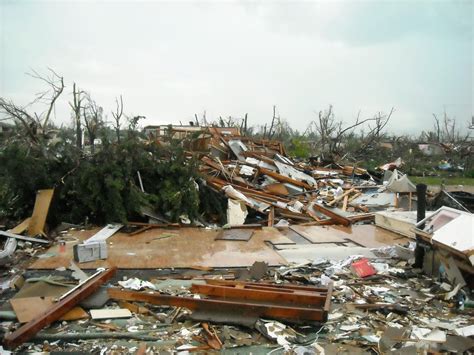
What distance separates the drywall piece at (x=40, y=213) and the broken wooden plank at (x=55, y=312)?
3.18 metres

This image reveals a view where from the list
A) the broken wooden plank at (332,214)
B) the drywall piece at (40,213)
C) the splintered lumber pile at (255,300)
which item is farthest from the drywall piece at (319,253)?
the drywall piece at (40,213)

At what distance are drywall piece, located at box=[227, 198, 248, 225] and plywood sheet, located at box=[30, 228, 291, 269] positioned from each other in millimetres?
858

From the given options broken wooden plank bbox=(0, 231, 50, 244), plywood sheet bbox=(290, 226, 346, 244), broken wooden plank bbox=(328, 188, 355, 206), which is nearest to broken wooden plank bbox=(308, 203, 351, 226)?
plywood sheet bbox=(290, 226, 346, 244)

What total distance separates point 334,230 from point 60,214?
5725 millimetres

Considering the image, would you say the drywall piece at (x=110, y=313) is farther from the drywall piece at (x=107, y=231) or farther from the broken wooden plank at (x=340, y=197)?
the broken wooden plank at (x=340, y=197)

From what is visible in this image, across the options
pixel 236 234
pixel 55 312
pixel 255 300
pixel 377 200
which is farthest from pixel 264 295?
pixel 377 200

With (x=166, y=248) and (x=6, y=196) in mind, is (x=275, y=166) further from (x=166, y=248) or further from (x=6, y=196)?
(x=6, y=196)

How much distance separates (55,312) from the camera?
154 inches

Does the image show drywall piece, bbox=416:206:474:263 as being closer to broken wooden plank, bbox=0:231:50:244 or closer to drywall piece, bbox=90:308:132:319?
drywall piece, bbox=90:308:132:319

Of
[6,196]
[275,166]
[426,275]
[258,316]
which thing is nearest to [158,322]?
[258,316]

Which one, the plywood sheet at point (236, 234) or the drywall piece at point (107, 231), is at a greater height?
the drywall piece at point (107, 231)

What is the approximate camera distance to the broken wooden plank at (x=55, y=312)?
348cm

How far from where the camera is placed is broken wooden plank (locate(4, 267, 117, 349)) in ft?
11.4

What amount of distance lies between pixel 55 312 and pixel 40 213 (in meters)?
4.24
